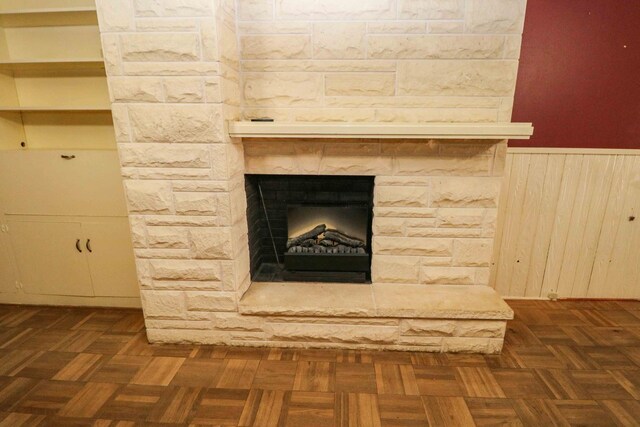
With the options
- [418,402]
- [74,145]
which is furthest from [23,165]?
[418,402]

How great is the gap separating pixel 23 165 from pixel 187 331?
1406mm

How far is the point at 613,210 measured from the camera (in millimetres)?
2232

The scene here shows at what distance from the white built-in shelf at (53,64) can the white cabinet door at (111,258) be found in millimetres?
936

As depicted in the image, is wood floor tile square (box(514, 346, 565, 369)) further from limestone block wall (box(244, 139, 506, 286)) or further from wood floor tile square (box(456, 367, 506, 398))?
limestone block wall (box(244, 139, 506, 286))

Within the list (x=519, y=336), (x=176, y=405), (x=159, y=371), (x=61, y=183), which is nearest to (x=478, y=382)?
(x=519, y=336)

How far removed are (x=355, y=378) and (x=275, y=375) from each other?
1.26 feet

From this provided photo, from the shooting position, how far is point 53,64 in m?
2.11

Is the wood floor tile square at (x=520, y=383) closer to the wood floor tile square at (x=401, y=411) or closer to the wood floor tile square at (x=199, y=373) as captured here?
the wood floor tile square at (x=401, y=411)

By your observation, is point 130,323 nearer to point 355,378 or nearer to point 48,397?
point 48,397

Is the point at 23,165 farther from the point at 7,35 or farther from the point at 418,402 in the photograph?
the point at 418,402

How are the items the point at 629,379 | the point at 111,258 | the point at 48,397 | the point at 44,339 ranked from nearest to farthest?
1. the point at 48,397
2. the point at 629,379
3. the point at 44,339
4. the point at 111,258

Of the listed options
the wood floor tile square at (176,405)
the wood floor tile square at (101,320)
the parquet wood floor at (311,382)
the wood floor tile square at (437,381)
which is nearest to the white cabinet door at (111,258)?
the wood floor tile square at (101,320)

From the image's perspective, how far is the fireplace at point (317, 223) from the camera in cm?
205

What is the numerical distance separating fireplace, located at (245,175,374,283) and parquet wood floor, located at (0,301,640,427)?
457 mm
